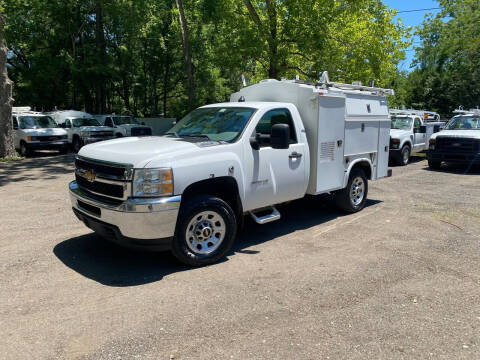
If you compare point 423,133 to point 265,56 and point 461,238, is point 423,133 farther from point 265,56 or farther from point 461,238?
point 461,238

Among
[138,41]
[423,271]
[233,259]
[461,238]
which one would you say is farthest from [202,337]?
[138,41]

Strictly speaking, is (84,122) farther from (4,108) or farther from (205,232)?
(205,232)

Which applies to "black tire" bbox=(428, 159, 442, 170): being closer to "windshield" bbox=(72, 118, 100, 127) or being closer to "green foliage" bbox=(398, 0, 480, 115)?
"windshield" bbox=(72, 118, 100, 127)

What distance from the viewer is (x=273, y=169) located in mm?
5637

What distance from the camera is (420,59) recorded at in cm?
4381

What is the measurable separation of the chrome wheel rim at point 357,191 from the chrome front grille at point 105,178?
457 centimetres

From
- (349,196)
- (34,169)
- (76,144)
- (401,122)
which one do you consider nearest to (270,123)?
(349,196)

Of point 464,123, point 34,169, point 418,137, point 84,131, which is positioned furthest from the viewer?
point 84,131

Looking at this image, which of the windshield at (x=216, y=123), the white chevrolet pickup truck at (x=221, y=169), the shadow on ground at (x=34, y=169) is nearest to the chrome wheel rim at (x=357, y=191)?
the white chevrolet pickup truck at (x=221, y=169)

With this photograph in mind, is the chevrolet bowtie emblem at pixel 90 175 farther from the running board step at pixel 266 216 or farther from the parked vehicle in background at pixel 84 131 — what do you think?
the parked vehicle in background at pixel 84 131

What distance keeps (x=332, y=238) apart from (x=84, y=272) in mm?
3555

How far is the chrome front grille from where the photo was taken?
4398mm

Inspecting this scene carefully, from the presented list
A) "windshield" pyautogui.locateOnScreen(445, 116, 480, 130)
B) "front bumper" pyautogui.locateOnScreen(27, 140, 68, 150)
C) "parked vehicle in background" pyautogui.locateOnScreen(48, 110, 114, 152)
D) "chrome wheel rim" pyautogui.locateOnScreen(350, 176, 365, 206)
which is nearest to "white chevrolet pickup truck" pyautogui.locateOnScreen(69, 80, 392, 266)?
"chrome wheel rim" pyautogui.locateOnScreen(350, 176, 365, 206)

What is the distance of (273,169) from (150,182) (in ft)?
6.33
